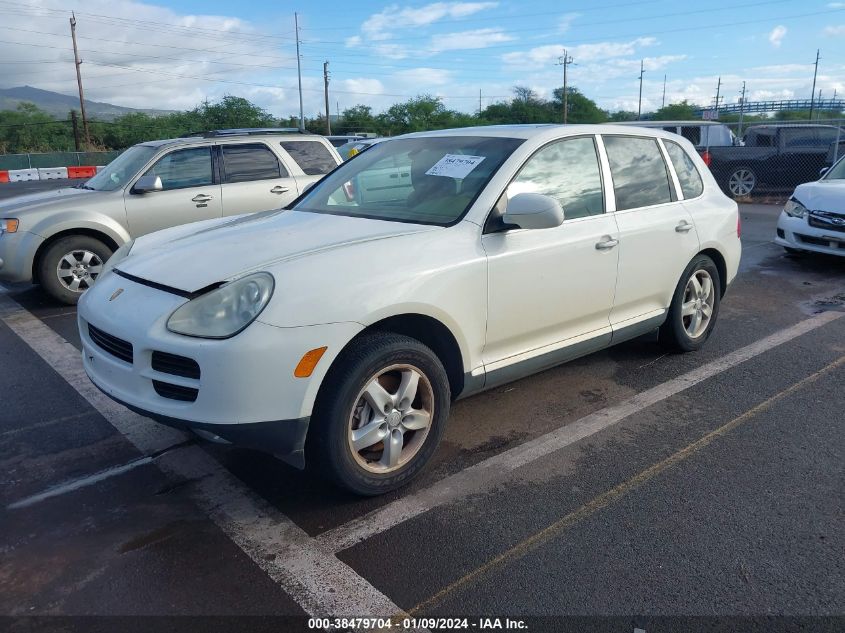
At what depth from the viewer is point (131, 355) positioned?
2.97m

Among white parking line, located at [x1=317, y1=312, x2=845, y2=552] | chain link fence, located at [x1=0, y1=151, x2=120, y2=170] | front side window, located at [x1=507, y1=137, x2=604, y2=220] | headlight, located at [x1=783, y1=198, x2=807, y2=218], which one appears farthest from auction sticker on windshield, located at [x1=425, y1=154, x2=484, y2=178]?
chain link fence, located at [x1=0, y1=151, x2=120, y2=170]

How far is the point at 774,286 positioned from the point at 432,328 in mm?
5763

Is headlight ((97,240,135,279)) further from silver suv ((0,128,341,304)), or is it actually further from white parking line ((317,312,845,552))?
Answer: silver suv ((0,128,341,304))

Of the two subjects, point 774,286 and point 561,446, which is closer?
point 561,446

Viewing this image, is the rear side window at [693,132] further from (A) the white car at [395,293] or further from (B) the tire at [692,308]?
(A) the white car at [395,293]

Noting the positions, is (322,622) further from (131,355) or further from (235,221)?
(235,221)

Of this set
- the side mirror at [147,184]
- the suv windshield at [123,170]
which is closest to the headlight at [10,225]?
the suv windshield at [123,170]

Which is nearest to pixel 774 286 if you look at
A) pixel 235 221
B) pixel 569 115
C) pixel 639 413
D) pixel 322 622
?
pixel 639 413

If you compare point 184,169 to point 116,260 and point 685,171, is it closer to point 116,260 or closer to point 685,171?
point 116,260

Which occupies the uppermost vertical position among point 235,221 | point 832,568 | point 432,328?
point 235,221

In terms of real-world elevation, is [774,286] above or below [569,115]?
below

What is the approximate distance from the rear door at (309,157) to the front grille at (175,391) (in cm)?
553

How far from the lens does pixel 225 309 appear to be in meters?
2.83

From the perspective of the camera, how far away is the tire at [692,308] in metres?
4.91
